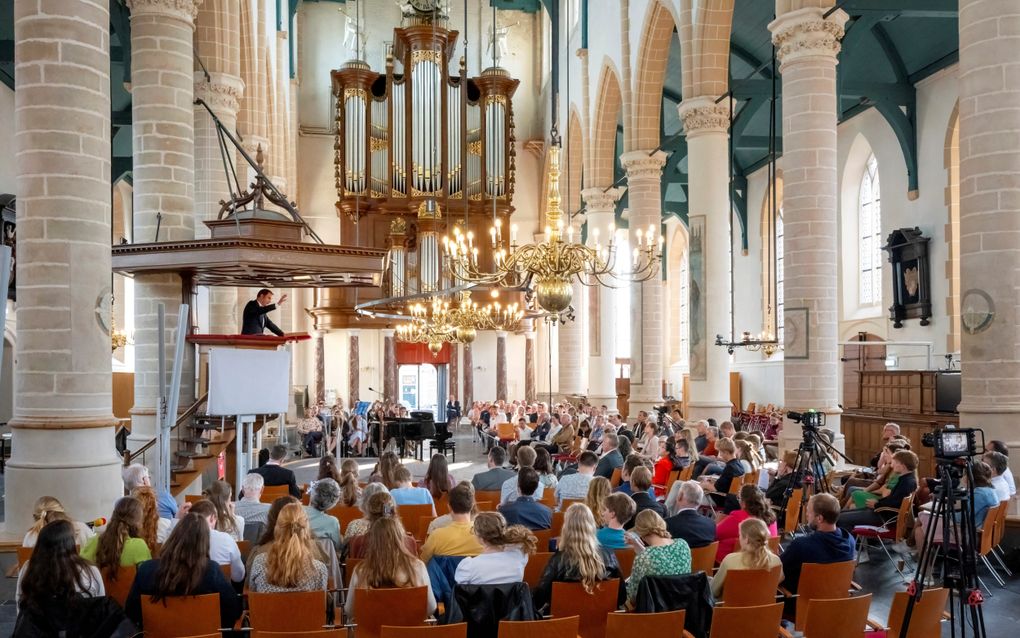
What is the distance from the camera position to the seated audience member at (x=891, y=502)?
325 inches

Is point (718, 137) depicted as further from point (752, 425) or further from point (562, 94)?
point (562, 94)

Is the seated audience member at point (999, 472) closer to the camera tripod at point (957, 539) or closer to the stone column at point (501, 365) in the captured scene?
the camera tripod at point (957, 539)

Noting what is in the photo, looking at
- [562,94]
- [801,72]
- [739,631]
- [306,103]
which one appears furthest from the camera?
[306,103]

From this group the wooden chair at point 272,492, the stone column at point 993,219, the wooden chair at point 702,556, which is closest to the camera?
the wooden chair at point 702,556

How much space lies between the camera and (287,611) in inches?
177

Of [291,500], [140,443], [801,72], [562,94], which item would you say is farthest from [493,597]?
[562,94]

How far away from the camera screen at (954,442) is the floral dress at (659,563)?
1.66 meters

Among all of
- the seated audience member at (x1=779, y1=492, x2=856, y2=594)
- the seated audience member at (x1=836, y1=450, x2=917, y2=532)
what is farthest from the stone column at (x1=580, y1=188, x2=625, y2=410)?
the seated audience member at (x1=779, y1=492, x2=856, y2=594)

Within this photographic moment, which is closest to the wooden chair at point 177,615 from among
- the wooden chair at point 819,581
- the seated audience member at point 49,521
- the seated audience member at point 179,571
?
the seated audience member at point 179,571

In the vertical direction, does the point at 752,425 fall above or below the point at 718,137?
below

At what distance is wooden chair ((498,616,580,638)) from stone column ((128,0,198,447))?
672cm

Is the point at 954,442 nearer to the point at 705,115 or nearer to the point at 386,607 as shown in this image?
the point at 386,607

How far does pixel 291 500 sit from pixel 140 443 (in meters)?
4.85

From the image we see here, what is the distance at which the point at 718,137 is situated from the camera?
577 inches
